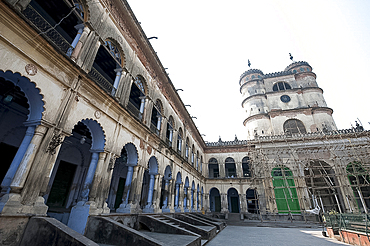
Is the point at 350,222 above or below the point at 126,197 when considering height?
below

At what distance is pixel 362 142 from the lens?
17.7 metres

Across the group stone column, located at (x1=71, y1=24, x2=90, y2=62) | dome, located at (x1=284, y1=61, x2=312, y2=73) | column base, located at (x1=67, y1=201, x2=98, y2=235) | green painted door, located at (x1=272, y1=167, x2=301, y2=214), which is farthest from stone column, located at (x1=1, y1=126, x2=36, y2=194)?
dome, located at (x1=284, y1=61, x2=312, y2=73)

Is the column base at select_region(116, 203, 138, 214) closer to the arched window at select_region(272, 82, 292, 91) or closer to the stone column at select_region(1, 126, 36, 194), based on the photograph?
the stone column at select_region(1, 126, 36, 194)

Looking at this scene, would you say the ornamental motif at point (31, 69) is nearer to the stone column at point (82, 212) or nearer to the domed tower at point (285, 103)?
the stone column at point (82, 212)

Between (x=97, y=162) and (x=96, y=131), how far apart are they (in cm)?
114

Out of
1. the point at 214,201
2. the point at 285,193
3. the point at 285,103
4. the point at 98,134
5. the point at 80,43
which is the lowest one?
the point at 214,201

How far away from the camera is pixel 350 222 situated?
7625mm

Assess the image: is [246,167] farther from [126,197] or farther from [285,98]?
[126,197]

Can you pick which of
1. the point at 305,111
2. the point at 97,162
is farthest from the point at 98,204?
the point at 305,111

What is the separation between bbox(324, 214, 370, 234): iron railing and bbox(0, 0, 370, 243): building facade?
7997 millimetres

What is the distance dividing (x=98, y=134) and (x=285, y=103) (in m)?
25.1

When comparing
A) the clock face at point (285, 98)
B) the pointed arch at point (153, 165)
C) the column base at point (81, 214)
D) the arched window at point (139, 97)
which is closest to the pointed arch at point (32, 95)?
the column base at point (81, 214)

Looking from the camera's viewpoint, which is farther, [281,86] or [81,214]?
[281,86]

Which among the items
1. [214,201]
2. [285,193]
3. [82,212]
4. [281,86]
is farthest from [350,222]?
[281,86]
